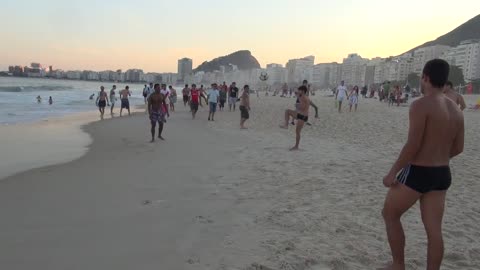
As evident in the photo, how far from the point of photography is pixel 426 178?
9.61 feet

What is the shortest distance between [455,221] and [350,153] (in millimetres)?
4646

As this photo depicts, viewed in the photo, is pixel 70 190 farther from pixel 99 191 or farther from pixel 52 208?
pixel 52 208

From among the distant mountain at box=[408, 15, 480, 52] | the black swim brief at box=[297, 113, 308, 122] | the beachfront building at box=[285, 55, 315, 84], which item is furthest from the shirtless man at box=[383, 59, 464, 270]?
the distant mountain at box=[408, 15, 480, 52]

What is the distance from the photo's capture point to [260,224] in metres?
4.49

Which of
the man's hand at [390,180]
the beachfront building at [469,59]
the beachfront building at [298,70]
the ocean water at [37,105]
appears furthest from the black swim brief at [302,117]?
the beachfront building at [298,70]

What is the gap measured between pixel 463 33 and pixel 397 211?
181549mm

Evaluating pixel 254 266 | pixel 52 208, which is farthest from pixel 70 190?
pixel 254 266

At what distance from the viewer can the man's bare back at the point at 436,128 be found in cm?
288

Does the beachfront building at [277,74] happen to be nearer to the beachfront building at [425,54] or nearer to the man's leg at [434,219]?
the beachfront building at [425,54]

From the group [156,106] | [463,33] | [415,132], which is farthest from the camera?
[463,33]

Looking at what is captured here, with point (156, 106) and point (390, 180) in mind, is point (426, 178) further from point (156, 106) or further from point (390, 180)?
point (156, 106)

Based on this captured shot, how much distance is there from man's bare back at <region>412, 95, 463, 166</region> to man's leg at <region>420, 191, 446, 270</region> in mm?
240

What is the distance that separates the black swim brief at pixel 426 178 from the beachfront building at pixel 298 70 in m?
161

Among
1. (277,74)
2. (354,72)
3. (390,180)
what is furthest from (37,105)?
(277,74)
